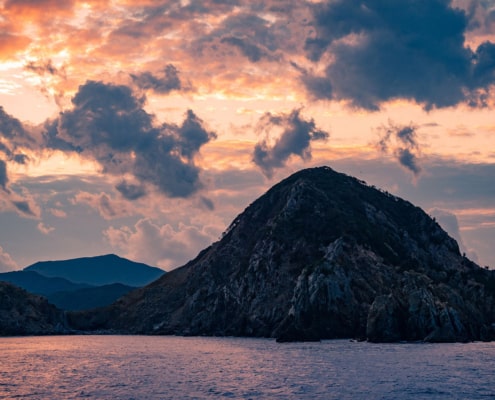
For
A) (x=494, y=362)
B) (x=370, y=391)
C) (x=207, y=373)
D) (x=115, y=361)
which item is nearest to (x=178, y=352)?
(x=115, y=361)

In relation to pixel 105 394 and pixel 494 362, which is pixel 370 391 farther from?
pixel 494 362

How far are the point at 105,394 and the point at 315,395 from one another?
1240 inches

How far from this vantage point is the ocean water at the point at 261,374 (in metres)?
99.9

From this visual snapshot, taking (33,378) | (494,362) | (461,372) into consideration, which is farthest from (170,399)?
(494,362)

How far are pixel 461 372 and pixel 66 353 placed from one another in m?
120

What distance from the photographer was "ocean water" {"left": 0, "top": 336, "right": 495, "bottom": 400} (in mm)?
99938

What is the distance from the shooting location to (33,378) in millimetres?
124062

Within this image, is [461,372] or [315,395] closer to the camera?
[315,395]

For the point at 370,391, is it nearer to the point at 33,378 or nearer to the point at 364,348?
the point at 33,378

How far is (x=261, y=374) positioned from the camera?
410 ft

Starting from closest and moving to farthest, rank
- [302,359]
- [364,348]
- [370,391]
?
1. [370,391]
2. [302,359]
3. [364,348]

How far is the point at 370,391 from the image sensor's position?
10056cm

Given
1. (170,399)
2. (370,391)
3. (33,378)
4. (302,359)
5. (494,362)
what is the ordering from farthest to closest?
(302,359) < (494,362) < (33,378) < (370,391) < (170,399)

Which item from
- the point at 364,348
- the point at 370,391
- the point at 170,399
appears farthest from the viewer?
the point at 364,348
